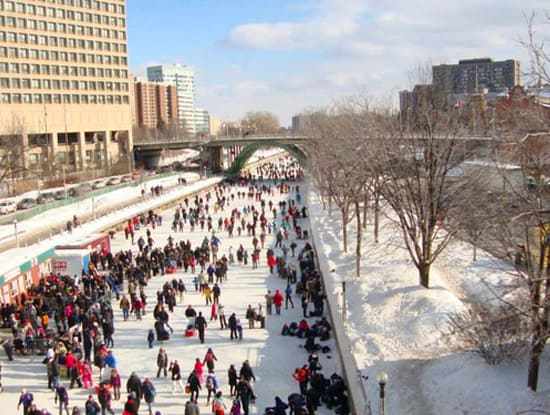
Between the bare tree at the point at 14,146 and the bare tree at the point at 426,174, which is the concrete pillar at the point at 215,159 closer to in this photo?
the bare tree at the point at 14,146

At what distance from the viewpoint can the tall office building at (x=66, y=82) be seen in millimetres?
71688

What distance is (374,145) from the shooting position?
2462cm

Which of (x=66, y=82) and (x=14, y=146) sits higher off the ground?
(x=66, y=82)

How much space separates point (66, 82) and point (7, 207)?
39.8m

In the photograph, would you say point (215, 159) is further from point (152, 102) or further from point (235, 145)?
point (152, 102)

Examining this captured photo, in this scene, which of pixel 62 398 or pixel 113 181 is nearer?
pixel 62 398

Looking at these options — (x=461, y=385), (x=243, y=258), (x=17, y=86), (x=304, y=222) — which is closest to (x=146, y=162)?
(x=17, y=86)

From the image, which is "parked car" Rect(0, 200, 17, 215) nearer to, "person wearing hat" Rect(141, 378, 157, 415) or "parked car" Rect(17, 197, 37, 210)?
"parked car" Rect(17, 197, 37, 210)

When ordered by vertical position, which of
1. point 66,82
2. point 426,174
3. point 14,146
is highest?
point 66,82

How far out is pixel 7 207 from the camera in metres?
43.3

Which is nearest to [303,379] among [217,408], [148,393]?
[217,408]

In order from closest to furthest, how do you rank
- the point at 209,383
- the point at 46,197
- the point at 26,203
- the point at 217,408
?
the point at 217,408 < the point at 209,383 < the point at 26,203 < the point at 46,197

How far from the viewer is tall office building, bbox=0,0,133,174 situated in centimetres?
7169

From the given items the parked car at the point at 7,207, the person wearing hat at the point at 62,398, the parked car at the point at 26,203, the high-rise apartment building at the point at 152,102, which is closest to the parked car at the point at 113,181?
the parked car at the point at 26,203
